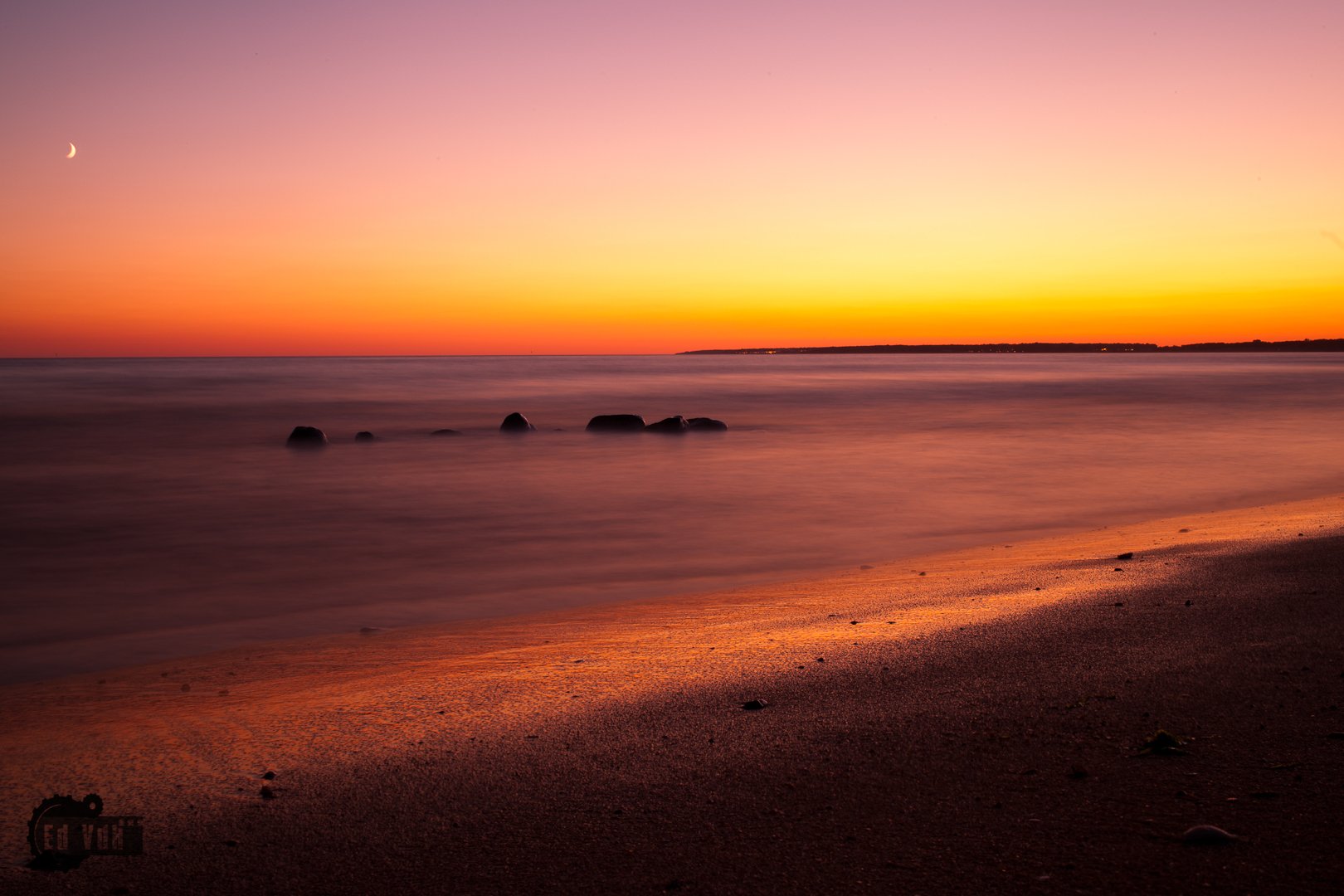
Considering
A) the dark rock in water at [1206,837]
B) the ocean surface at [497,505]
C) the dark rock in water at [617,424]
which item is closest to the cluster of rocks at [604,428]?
the dark rock in water at [617,424]

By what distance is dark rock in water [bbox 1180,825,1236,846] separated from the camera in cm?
263

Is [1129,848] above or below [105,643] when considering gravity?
above

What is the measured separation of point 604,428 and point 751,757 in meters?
24.2

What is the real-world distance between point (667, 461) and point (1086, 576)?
44.1ft

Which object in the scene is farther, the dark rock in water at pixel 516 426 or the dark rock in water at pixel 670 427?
the dark rock in water at pixel 516 426

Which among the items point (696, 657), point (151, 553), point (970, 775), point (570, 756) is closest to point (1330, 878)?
point (970, 775)

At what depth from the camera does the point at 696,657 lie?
16.0ft

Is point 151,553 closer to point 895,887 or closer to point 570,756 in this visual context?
point 570,756

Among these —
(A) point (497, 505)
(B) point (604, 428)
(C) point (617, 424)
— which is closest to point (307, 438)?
(B) point (604, 428)

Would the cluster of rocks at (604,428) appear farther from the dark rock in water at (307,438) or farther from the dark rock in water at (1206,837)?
the dark rock in water at (1206,837)

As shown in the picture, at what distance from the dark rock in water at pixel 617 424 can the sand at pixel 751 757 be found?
839 inches

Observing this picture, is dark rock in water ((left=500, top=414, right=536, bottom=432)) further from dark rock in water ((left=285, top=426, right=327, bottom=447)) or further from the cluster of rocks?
dark rock in water ((left=285, top=426, right=327, bottom=447))

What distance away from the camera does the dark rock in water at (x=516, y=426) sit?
92.4 feet

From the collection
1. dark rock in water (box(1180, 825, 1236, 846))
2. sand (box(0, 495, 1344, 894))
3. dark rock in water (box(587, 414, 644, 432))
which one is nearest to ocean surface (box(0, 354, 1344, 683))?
dark rock in water (box(587, 414, 644, 432))
